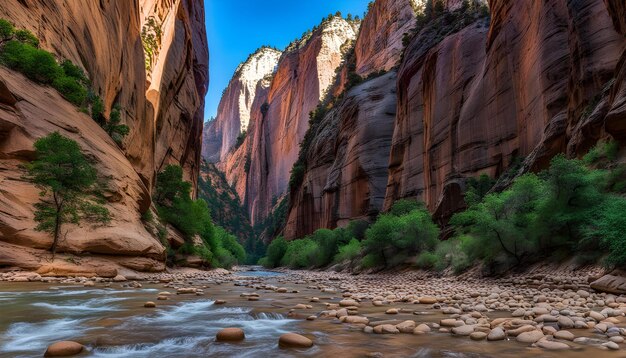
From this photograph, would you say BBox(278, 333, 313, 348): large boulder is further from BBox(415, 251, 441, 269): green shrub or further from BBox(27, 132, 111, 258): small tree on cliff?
BBox(415, 251, 441, 269): green shrub

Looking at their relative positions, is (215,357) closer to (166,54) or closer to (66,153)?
(66,153)

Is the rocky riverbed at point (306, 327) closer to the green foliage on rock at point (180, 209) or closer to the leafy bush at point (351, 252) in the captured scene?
the green foliage on rock at point (180, 209)

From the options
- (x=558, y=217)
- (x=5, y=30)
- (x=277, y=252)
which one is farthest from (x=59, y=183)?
(x=277, y=252)

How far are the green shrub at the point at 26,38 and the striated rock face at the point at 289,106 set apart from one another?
9763 cm

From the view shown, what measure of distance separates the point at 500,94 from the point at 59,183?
3429 cm

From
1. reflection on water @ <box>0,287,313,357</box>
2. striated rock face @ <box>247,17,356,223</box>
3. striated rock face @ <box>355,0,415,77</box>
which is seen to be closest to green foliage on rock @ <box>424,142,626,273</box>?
reflection on water @ <box>0,287,313,357</box>

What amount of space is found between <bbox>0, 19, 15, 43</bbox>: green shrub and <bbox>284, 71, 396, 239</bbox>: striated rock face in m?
43.9

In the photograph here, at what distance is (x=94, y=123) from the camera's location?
22641 millimetres

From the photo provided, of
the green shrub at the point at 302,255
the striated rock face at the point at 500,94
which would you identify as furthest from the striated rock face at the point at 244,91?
the striated rock face at the point at 500,94

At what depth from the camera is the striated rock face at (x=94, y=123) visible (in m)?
14.6

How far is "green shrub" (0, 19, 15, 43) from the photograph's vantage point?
58.2 feet

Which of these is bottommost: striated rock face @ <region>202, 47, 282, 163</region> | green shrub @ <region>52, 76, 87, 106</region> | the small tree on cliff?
the small tree on cliff

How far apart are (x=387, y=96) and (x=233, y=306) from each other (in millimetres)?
57454

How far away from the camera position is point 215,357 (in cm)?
449
